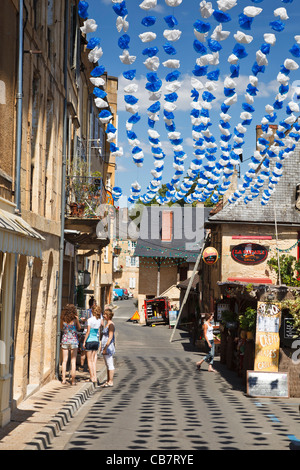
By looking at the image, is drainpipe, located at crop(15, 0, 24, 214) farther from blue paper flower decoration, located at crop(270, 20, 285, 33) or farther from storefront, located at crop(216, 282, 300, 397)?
storefront, located at crop(216, 282, 300, 397)

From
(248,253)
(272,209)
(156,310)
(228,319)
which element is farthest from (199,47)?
(156,310)

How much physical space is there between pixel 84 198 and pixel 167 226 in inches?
1312

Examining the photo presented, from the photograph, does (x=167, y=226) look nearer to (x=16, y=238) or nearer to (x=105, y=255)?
(x=105, y=255)

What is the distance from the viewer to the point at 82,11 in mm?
7391

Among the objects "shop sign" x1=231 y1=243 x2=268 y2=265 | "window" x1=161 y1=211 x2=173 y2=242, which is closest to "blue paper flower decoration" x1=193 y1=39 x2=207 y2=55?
"shop sign" x1=231 y1=243 x2=268 y2=265

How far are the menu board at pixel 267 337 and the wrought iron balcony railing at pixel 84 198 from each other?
201 inches

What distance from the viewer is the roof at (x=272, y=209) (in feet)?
88.4

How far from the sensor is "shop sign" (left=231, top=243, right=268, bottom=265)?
2620 centimetres

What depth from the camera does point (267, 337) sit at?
14195mm

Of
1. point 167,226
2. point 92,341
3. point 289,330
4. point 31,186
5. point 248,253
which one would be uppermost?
point 167,226

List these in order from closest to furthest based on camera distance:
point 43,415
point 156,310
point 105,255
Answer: point 43,415 → point 105,255 → point 156,310
